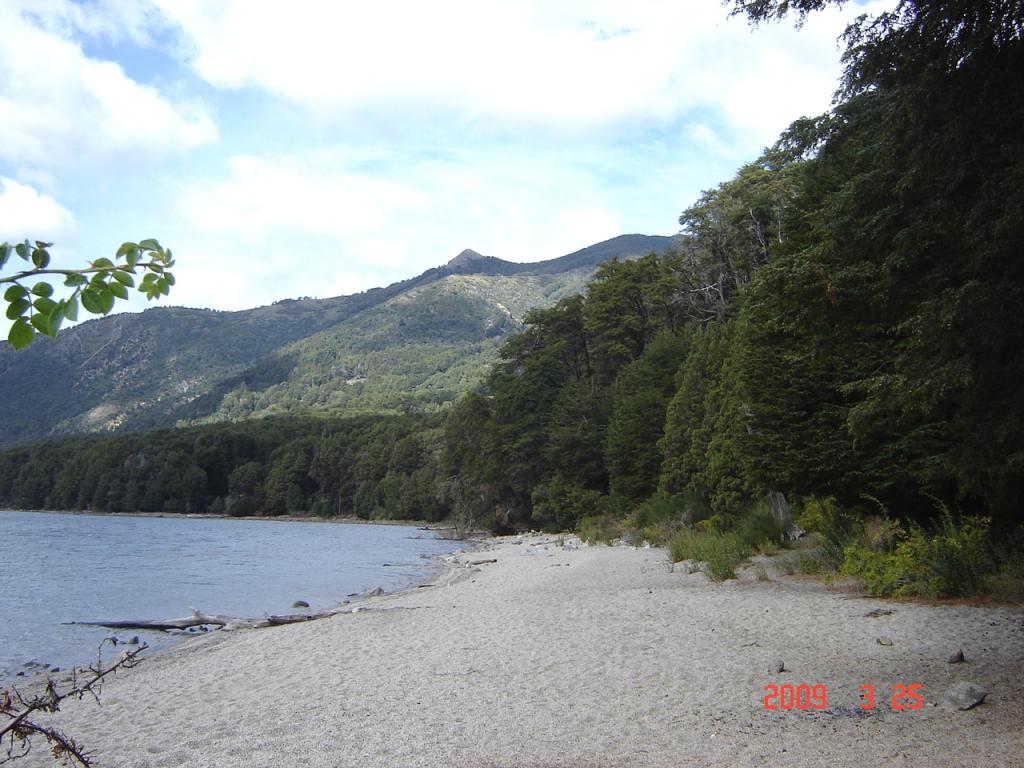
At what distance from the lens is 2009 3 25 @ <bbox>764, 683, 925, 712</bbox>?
650 centimetres

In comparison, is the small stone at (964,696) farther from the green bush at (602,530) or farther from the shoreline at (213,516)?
the shoreline at (213,516)

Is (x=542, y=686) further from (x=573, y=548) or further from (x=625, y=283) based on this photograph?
(x=625, y=283)

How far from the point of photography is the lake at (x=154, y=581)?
17.0m

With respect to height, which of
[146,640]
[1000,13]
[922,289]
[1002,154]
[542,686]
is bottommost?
[146,640]

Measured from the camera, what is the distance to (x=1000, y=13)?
604 cm

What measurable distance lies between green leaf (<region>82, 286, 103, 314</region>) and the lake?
13.9 meters

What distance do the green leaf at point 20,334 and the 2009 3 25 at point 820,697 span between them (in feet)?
21.5

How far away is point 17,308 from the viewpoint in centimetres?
200

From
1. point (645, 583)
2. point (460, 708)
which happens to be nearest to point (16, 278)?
point (460, 708)

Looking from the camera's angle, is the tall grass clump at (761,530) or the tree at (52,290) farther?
the tall grass clump at (761,530)

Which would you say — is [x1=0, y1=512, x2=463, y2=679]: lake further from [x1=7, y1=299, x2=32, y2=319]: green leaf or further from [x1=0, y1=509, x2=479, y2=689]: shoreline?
[x1=7, y1=299, x2=32, y2=319]: green leaf

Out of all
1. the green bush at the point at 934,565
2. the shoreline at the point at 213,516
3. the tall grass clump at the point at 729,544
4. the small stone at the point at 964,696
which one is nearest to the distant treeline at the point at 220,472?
the shoreline at the point at 213,516

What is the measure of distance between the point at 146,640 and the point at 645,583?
10.6 m

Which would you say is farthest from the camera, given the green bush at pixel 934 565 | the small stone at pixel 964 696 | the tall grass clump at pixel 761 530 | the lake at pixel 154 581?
the tall grass clump at pixel 761 530
